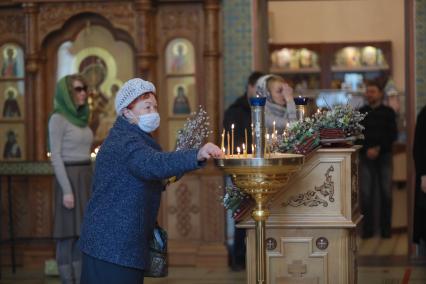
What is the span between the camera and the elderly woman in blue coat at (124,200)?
14.7 ft

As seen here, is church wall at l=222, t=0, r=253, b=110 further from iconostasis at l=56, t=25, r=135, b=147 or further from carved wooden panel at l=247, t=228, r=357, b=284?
carved wooden panel at l=247, t=228, r=357, b=284

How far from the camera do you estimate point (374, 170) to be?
1052 centimetres

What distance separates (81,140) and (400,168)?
213 inches

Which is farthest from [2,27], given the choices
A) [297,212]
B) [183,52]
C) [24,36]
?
[297,212]

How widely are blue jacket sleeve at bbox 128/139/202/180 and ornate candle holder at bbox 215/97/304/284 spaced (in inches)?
10.2

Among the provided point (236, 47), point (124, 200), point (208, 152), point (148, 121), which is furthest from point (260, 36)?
point (208, 152)

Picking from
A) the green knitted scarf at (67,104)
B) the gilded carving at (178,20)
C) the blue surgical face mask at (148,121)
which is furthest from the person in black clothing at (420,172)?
the blue surgical face mask at (148,121)

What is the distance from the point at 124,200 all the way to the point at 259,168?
63 cm

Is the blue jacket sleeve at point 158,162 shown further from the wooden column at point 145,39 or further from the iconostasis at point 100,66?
the iconostasis at point 100,66

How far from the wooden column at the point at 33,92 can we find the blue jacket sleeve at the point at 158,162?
4.80m

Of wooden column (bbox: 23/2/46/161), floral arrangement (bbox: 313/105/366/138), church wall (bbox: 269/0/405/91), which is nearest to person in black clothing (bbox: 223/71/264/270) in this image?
wooden column (bbox: 23/2/46/161)

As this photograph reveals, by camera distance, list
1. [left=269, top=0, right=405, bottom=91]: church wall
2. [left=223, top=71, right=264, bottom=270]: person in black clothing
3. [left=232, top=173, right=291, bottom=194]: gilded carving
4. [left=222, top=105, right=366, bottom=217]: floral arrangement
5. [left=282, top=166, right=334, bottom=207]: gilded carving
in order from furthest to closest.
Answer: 1. [left=269, top=0, right=405, bottom=91]: church wall
2. [left=223, top=71, right=264, bottom=270]: person in black clothing
3. [left=282, top=166, right=334, bottom=207]: gilded carving
4. [left=222, top=105, right=366, bottom=217]: floral arrangement
5. [left=232, top=173, right=291, bottom=194]: gilded carving

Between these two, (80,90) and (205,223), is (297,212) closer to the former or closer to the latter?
(80,90)

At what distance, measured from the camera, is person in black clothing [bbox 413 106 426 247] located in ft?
26.3
